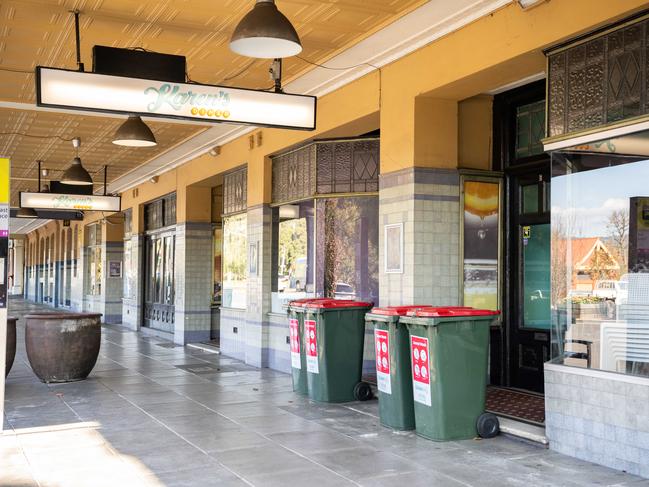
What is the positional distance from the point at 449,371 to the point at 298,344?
2.90 metres

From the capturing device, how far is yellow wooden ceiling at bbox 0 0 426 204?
7879 millimetres

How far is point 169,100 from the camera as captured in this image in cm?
697

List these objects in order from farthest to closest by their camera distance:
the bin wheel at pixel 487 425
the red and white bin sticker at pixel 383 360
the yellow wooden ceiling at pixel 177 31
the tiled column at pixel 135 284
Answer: the tiled column at pixel 135 284, the yellow wooden ceiling at pixel 177 31, the red and white bin sticker at pixel 383 360, the bin wheel at pixel 487 425

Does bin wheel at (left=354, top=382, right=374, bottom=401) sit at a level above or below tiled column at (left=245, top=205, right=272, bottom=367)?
below

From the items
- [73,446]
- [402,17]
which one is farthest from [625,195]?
[73,446]

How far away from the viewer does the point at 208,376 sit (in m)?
11.5

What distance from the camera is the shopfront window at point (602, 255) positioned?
20.6ft

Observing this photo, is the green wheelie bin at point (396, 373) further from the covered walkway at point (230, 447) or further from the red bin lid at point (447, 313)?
the red bin lid at point (447, 313)

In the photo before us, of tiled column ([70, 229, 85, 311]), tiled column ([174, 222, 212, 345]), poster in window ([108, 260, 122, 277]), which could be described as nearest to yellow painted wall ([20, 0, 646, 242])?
tiled column ([174, 222, 212, 345])

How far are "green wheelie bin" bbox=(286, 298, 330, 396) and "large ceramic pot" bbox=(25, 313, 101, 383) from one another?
10.3ft

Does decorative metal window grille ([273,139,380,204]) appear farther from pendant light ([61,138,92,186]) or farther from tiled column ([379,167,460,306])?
pendant light ([61,138,92,186])

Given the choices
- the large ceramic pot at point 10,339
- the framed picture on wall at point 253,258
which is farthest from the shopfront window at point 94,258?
the large ceramic pot at point 10,339

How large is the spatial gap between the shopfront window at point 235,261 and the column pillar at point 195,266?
1874 millimetres

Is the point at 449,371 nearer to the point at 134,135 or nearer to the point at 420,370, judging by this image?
the point at 420,370
